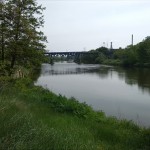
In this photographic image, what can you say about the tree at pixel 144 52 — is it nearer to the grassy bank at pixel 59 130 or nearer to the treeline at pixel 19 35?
the treeline at pixel 19 35

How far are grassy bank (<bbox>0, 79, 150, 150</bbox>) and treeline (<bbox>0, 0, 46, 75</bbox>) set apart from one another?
4953 millimetres

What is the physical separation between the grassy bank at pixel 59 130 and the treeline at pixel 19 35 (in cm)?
495

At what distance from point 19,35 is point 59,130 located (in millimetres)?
16016

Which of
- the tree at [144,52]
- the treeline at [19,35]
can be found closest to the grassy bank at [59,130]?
the treeline at [19,35]

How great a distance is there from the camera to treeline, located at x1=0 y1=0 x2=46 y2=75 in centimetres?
2320

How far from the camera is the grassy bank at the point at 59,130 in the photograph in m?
6.07

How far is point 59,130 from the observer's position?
349 inches

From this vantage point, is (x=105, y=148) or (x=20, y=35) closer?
(x=105, y=148)

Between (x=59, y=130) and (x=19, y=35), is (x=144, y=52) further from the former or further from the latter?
(x=59, y=130)

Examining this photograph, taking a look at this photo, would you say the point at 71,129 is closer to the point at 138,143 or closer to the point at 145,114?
the point at 138,143

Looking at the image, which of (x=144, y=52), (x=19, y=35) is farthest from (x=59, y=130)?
(x=144, y=52)

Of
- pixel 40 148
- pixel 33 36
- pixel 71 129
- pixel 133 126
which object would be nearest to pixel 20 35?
pixel 33 36

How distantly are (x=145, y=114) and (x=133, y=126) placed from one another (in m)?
6.60

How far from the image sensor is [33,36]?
2361 centimetres
